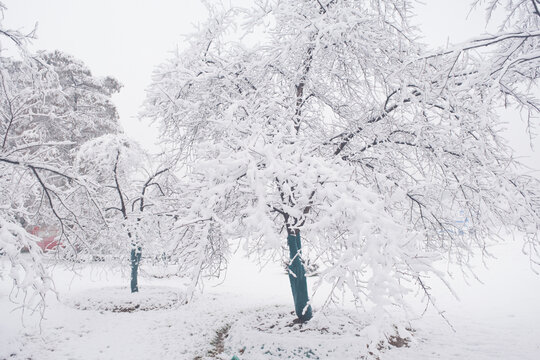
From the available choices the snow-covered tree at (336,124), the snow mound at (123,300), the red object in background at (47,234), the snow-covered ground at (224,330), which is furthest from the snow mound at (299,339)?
the red object in background at (47,234)

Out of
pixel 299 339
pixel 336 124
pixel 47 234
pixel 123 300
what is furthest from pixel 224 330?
pixel 47 234

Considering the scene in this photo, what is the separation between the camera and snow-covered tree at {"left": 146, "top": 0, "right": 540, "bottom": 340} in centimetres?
372

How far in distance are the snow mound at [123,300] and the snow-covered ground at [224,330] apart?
0.03m

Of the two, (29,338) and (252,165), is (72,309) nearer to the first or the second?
(29,338)

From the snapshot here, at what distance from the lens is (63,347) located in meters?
5.91

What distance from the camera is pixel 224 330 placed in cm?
694

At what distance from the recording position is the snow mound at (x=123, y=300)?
8117 mm

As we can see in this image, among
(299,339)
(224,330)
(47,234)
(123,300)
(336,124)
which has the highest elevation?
(336,124)

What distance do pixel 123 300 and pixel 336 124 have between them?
709 centimetres

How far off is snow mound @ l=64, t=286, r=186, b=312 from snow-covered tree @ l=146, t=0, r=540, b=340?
13.7 ft

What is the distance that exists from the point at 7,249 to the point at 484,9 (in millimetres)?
6701

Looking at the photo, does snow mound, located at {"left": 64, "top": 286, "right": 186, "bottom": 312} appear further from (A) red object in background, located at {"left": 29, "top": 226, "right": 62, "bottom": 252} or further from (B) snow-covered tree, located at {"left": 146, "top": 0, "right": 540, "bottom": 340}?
(B) snow-covered tree, located at {"left": 146, "top": 0, "right": 540, "bottom": 340}

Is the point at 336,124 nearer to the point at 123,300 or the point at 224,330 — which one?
the point at 224,330

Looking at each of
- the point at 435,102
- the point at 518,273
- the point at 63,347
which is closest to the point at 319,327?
the point at 435,102
